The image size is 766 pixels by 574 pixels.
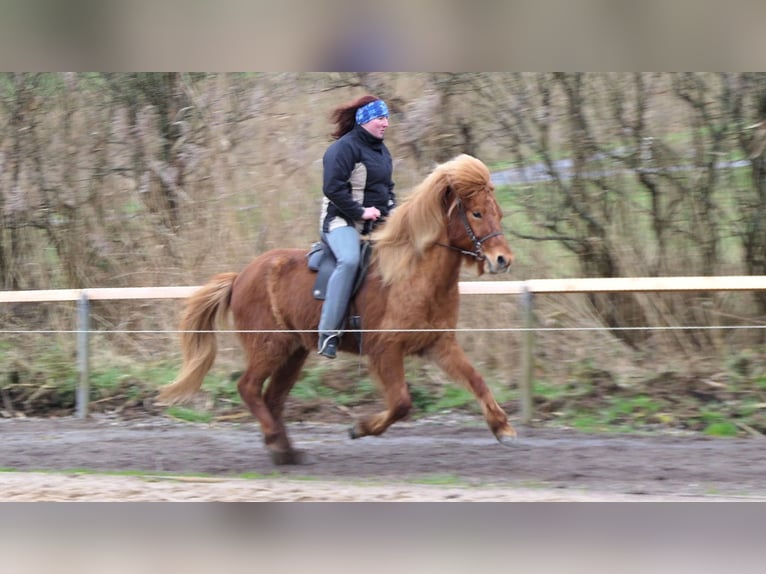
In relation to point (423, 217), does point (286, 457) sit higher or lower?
lower

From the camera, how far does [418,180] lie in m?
9.29

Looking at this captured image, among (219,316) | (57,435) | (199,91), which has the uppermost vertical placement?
(199,91)

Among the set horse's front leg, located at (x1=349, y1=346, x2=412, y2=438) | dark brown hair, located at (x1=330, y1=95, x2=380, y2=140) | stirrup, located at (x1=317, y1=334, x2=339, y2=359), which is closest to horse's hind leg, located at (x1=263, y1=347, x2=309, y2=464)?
stirrup, located at (x1=317, y1=334, x2=339, y2=359)

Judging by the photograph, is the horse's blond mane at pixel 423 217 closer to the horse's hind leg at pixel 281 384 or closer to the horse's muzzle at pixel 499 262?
the horse's muzzle at pixel 499 262

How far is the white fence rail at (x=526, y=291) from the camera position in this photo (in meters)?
7.38

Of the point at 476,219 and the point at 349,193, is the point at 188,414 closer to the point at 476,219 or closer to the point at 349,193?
the point at 349,193

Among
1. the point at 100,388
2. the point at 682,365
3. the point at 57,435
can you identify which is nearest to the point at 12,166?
the point at 100,388

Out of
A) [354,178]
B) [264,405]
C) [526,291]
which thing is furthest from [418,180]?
[264,405]

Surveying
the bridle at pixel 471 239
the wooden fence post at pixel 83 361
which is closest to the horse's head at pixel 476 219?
the bridle at pixel 471 239

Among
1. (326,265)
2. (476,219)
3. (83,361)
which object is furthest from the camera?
(83,361)

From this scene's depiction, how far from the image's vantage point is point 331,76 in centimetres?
941

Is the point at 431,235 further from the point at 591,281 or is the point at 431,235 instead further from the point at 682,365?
the point at 682,365

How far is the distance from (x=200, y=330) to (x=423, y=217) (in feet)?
5.93
